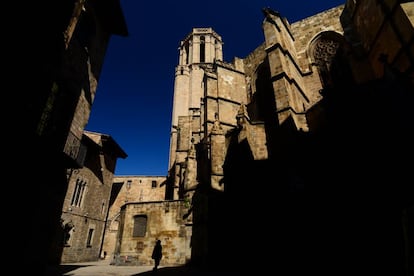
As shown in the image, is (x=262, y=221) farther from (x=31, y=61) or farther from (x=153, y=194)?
(x=153, y=194)

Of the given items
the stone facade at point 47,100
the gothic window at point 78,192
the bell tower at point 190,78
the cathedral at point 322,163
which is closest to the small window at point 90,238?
the gothic window at point 78,192

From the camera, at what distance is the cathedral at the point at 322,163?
17.1 ft

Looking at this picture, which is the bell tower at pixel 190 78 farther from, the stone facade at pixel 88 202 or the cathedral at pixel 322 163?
the cathedral at pixel 322 163

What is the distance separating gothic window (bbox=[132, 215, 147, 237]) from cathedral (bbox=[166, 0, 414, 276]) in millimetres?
3194

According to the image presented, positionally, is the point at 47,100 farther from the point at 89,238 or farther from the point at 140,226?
the point at 89,238

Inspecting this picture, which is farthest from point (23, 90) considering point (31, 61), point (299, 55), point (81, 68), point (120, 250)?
point (299, 55)

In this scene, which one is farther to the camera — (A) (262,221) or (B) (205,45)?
(B) (205,45)

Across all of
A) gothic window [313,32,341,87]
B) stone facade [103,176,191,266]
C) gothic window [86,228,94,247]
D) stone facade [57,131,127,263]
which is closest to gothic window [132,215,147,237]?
stone facade [103,176,191,266]

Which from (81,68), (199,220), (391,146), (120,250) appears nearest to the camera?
(391,146)

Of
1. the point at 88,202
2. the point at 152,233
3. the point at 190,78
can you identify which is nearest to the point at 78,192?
the point at 88,202

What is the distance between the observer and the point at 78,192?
51.4 feet

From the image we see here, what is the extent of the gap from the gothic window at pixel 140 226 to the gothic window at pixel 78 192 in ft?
18.2

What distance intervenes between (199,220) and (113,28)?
1047 cm

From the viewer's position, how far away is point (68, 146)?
6758 millimetres
